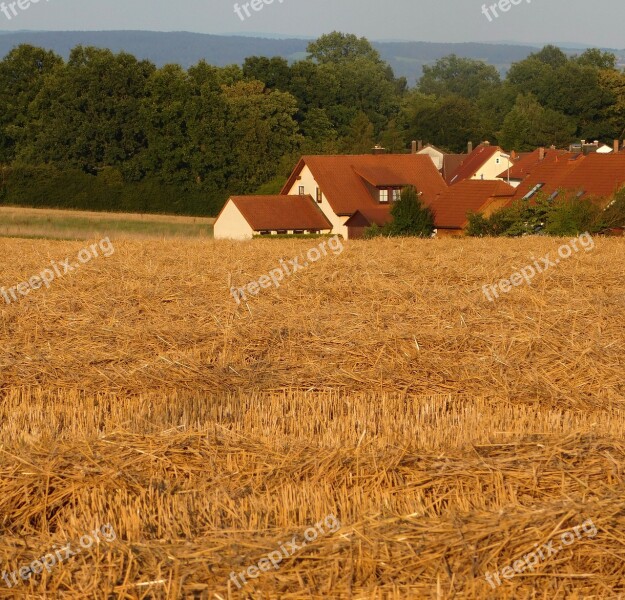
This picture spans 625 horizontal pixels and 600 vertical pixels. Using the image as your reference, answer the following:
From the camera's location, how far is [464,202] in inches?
1794

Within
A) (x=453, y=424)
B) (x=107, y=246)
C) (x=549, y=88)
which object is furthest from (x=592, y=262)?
(x=549, y=88)

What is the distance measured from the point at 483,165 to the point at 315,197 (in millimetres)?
19585

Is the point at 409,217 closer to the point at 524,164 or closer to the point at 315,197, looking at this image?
the point at 315,197

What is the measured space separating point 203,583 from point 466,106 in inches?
3701

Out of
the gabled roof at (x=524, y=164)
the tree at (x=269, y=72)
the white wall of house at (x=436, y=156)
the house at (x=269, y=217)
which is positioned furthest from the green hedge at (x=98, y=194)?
the white wall of house at (x=436, y=156)

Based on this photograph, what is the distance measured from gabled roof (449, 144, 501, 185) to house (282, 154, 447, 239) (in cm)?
1305

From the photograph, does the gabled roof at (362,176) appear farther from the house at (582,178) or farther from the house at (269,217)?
the house at (582,178)

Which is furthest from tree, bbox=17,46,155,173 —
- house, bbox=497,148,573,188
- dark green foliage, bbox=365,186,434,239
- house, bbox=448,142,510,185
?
dark green foliage, bbox=365,186,434,239

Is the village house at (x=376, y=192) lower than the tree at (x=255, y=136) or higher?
lower

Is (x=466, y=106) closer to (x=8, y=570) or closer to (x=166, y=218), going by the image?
(x=166, y=218)

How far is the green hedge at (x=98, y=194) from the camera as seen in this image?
213 feet

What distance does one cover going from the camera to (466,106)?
96.1 m

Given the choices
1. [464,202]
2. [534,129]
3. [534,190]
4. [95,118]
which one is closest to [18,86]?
[95,118]

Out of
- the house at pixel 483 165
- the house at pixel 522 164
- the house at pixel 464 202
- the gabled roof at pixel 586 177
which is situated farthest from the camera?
the house at pixel 483 165
